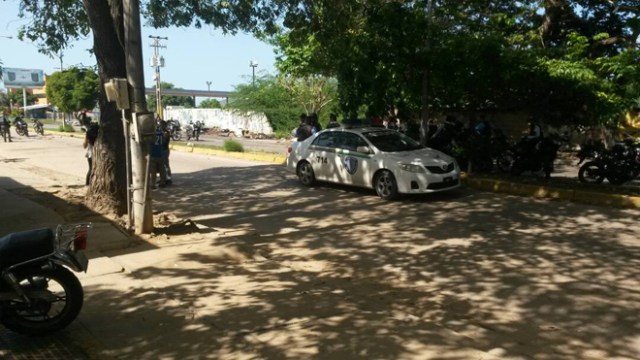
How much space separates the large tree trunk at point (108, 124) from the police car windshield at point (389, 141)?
16.2 ft

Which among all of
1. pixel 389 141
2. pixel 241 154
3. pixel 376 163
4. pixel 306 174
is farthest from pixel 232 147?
pixel 376 163

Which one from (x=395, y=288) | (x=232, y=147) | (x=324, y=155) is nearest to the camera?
(x=395, y=288)

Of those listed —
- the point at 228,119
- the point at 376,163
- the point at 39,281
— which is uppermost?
the point at 228,119

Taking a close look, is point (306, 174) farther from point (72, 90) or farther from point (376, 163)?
point (72, 90)

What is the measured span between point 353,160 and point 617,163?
553 cm

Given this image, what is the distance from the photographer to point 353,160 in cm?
1166

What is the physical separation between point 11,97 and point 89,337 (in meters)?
103

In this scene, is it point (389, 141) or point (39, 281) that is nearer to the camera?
point (39, 281)

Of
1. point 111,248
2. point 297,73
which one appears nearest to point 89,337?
point 111,248

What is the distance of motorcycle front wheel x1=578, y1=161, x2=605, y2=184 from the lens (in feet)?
39.2

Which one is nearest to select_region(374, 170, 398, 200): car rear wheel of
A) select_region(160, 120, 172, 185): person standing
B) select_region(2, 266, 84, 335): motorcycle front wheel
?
select_region(160, 120, 172, 185): person standing

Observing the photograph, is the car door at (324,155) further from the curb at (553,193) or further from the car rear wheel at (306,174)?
the curb at (553,193)

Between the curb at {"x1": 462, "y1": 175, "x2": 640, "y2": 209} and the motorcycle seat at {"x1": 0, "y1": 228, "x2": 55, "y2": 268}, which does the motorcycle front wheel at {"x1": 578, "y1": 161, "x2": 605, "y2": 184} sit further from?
the motorcycle seat at {"x1": 0, "y1": 228, "x2": 55, "y2": 268}

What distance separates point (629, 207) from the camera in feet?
32.2
